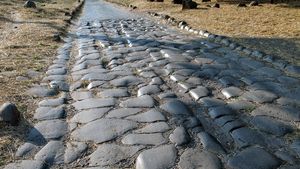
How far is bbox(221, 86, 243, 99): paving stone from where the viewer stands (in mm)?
4668

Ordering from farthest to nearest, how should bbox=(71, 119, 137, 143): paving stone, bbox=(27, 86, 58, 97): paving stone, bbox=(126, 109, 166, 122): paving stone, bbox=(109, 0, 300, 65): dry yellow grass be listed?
bbox=(109, 0, 300, 65): dry yellow grass → bbox=(27, 86, 58, 97): paving stone → bbox=(126, 109, 166, 122): paving stone → bbox=(71, 119, 137, 143): paving stone

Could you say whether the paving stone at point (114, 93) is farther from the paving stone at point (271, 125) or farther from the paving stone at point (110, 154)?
the paving stone at point (271, 125)

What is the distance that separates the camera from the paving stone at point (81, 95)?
4705mm

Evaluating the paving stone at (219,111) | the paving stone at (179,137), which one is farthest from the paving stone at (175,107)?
the paving stone at (179,137)

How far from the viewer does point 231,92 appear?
4.77m

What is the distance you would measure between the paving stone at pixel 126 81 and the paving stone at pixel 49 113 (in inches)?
42.3

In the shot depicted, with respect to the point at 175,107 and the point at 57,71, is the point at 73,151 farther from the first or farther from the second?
the point at 57,71

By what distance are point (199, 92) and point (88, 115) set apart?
4.74 feet

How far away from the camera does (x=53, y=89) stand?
5.07 metres

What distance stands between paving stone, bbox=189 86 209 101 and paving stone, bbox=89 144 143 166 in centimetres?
149

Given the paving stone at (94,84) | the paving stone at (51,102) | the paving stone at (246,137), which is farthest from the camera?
the paving stone at (94,84)

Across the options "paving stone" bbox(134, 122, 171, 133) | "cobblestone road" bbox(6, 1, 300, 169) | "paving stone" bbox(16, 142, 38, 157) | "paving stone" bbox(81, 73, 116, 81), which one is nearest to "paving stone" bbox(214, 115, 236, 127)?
"cobblestone road" bbox(6, 1, 300, 169)

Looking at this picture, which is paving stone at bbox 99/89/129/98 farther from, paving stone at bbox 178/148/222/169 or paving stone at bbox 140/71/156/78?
paving stone at bbox 178/148/222/169

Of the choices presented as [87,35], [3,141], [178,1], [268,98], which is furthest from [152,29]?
[178,1]
